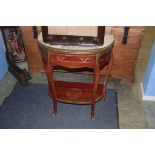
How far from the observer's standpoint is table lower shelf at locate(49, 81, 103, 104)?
6.98 feet

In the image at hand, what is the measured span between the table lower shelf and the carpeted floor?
0.19 meters

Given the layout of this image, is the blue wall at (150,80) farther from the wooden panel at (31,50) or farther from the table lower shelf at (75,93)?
the wooden panel at (31,50)

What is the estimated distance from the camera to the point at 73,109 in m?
2.29

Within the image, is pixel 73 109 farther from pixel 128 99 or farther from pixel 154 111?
pixel 154 111

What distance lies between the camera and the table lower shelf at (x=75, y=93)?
2129 mm

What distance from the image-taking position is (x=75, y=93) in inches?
87.7

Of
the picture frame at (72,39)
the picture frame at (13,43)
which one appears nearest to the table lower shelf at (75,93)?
the picture frame at (72,39)

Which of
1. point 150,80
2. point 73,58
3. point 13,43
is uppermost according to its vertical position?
point 73,58

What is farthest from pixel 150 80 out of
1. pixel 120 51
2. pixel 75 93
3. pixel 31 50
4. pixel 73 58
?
pixel 31 50

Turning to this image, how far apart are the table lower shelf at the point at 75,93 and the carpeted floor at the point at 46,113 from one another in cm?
19

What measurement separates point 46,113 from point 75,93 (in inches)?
15.4

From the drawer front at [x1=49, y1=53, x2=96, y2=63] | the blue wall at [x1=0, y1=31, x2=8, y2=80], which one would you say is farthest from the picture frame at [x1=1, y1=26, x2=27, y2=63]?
the drawer front at [x1=49, y1=53, x2=96, y2=63]

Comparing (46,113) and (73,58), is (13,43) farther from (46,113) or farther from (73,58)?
(73,58)
